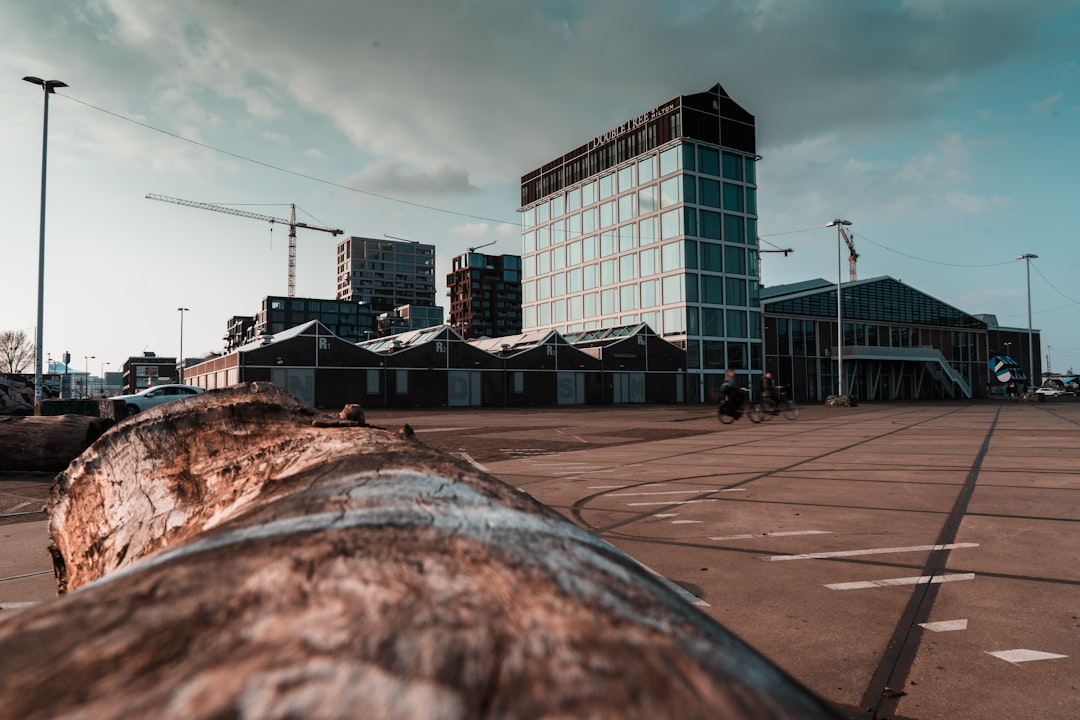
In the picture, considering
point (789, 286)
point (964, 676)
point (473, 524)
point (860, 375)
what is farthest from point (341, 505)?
point (789, 286)

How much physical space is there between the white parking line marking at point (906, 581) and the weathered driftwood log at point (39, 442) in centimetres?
1253

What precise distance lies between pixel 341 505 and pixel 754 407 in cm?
2116

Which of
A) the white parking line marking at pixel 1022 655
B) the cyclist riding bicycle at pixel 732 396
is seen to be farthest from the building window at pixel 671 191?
the white parking line marking at pixel 1022 655

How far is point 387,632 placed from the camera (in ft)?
2.91

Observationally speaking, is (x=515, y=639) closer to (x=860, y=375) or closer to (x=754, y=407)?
(x=754, y=407)

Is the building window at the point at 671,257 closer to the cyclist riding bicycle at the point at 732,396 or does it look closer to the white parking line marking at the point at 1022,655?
the cyclist riding bicycle at the point at 732,396

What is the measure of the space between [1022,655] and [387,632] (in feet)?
12.4

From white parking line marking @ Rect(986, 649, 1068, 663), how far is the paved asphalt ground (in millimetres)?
12

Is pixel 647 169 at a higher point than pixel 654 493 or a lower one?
higher

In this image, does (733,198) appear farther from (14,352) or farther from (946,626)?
(14,352)

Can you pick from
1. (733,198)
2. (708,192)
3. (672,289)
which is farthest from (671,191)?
(672,289)

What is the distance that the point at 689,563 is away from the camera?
4.95 metres

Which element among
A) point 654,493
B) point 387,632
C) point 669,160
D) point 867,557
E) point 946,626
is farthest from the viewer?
point 669,160

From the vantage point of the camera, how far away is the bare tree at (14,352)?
63469 millimetres
